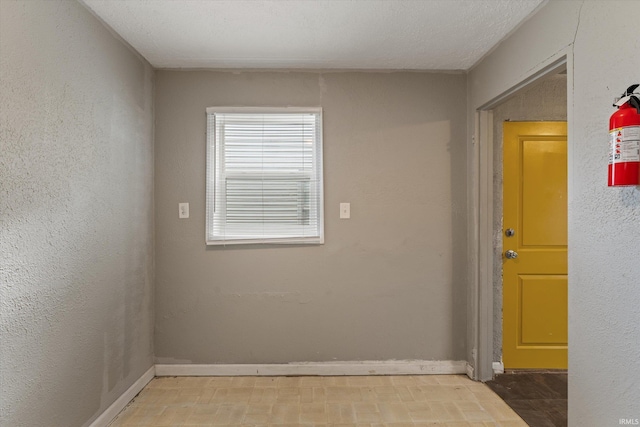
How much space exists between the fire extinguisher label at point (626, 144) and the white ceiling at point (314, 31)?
1078 mm

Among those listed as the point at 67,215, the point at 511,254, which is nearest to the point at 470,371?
the point at 511,254

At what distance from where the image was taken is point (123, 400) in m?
2.57

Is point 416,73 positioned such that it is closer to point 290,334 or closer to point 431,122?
point 431,122

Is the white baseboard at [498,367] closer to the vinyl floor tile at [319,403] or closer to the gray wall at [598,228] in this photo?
the vinyl floor tile at [319,403]

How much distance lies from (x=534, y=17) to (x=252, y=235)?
7.83 feet

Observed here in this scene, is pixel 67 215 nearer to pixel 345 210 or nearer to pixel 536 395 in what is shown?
pixel 345 210

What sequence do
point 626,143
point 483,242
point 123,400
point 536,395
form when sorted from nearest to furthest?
1. point 626,143
2. point 123,400
3. point 536,395
4. point 483,242

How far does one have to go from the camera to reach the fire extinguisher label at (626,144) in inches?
54.7

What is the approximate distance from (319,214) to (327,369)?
1.26m

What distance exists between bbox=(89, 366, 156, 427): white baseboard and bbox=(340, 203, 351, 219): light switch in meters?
1.96

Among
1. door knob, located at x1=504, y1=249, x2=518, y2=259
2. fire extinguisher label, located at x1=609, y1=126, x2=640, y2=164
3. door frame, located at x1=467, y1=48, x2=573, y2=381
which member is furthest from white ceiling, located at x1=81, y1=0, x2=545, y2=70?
door knob, located at x1=504, y1=249, x2=518, y2=259

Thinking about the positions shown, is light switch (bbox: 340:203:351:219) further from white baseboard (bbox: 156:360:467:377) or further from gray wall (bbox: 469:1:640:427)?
gray wall (bbox: 469:1:640:427)

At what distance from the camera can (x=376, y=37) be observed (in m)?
2.53

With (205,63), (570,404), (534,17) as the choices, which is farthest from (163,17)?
(570,404)
